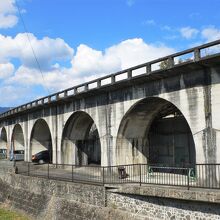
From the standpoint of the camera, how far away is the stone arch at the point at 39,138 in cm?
3316

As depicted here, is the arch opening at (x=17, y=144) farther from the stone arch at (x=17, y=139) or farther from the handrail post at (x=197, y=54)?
the handrail post at (x=197, y=54)

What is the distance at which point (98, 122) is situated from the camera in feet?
71.0

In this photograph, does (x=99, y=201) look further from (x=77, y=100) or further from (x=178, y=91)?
(x=77, y=100)

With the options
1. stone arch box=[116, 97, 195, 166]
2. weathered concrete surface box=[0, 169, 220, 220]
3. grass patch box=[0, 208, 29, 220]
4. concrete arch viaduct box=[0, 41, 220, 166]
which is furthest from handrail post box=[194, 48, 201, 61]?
grass patch box=[0, 208, 29, 220]

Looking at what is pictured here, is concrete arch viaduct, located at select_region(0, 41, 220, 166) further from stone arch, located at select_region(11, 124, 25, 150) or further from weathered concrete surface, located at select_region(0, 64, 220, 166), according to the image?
stone arch, located at select_region(11, 124, 25, 150)

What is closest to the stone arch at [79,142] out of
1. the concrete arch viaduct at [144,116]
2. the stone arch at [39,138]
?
the concrete arch viaduct at [144,116]

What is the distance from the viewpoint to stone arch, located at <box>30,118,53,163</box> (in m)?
33.2

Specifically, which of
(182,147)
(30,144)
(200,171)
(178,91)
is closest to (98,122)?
(182,147)

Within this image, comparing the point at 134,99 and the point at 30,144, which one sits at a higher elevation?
the point at 134,99

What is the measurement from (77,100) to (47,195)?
7.00 metres

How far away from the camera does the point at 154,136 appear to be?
22.4 metres

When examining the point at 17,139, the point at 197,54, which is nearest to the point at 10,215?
the point at 197,54

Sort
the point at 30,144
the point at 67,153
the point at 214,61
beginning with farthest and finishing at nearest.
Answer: the point at 30,144 → the point at 67,153 → the point at 214,61

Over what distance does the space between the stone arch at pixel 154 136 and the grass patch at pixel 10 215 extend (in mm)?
6242
